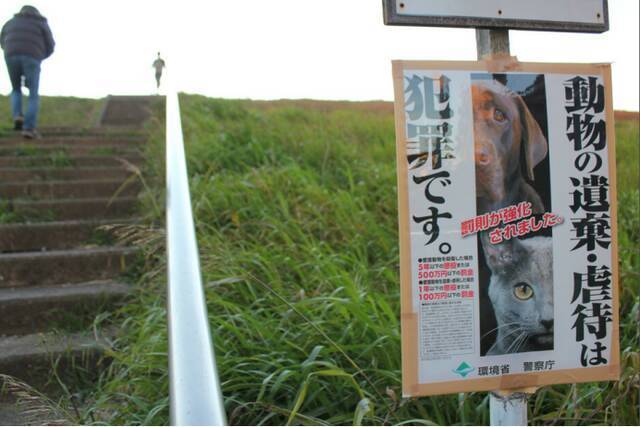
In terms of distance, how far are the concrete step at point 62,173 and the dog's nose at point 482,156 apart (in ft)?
11.5

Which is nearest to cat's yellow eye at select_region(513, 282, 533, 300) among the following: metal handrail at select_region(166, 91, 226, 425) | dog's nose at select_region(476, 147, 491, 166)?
dog's nose at select_region(476, 147, 491, 166)

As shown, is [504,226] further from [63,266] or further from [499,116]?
[63,266]

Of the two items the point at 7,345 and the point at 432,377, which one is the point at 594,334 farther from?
the point at 7,345

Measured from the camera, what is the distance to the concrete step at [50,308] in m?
2.64

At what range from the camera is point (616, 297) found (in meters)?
1.48

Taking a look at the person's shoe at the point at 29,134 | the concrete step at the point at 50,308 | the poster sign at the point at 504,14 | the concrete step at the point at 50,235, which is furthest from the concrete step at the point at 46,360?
the person's shoe at the point at 29,134

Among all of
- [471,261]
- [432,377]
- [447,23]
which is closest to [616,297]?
[471,261]

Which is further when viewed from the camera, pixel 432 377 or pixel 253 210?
pixel 253 210

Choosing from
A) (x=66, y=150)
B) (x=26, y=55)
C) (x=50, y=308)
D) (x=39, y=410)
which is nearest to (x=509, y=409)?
(x=39, y=410)

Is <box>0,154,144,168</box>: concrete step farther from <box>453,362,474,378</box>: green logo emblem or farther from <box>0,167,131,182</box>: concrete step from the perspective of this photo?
<box>453,362,474,378</box>: green logo emblem

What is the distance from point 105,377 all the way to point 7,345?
1.82ft

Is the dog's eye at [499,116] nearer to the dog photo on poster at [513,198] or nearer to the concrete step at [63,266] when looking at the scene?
the dog photo on poster at [513,198]

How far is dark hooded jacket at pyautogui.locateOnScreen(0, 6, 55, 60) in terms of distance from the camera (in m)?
5.55

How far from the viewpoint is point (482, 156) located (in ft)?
4.53
